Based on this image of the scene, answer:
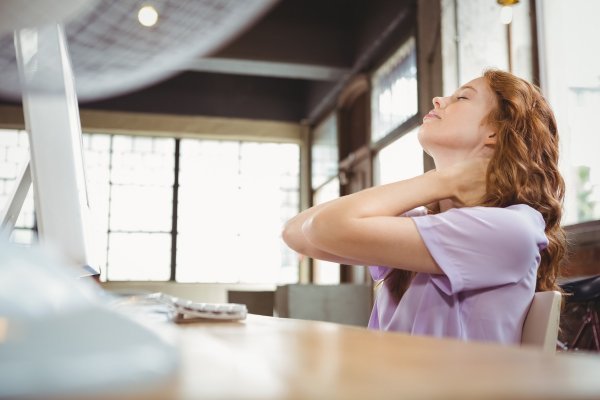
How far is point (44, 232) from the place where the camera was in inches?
32.1

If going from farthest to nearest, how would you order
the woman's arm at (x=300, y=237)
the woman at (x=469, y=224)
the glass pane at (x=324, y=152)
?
the glass pane at (x=324, y=152) < the woman's arm at (x=300, y=237) < the woman at (x=469, y=224)

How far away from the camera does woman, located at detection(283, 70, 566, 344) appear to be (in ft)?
3.43

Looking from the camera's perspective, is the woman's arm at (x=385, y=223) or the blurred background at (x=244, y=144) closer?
the woman's arm at (x=385, y=223)

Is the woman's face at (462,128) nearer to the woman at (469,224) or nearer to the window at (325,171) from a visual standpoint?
the woman at (469,224)

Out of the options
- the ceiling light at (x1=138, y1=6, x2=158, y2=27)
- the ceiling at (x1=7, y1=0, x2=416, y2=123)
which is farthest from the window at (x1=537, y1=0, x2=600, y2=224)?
the ceiling light at (x1=138, y1=6, x2=158, y2=27)

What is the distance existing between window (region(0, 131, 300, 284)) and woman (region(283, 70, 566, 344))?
22.0 feet

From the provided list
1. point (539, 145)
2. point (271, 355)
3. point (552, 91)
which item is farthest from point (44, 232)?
point (552, 91)

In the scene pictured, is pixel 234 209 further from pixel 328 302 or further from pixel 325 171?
pixel 328 302

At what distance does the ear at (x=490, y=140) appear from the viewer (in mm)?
1268

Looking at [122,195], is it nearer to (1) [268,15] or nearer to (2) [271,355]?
(1) [268,15]

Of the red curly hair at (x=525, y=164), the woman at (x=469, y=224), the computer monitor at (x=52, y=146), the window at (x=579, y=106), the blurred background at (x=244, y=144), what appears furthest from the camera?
the blurred background at (x=244, y=144)

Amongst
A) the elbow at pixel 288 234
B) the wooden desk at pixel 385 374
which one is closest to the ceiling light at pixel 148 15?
the elbow at pixel 288 234

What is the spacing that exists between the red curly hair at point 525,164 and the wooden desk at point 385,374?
2.61 feet

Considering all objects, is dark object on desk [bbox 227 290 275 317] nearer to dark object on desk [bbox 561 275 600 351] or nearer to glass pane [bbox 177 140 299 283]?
glass pane [bbox 177 140 299 283]
